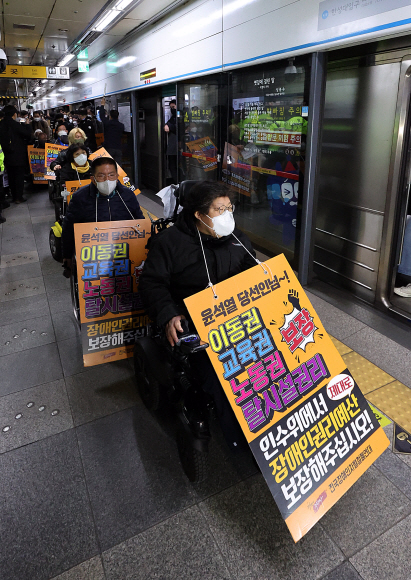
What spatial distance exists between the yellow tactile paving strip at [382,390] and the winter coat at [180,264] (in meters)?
1.25

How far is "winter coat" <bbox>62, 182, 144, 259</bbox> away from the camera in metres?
3.15

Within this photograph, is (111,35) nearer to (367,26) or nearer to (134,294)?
(367,26)

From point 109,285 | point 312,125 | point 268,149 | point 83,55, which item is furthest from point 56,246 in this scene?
point 83,55

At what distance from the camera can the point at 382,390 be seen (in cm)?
265

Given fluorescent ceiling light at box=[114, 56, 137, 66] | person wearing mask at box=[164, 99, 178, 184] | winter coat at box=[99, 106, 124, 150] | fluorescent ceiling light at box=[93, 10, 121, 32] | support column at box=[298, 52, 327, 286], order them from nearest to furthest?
support column at box=[298, 52, 327, 286]
fluorescent ceiling light at box=[93, 10, 121, 32]
person wearing mask at box=[164, 99, 178, 184]
fluorescent ceiling light at box=[114, 56, 137, 66]
winter coat at box=[99, 106, 124, 150]

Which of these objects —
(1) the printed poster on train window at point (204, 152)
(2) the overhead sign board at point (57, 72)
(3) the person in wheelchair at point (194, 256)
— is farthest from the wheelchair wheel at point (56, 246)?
(2) the overhead sign board at point (57, 72)

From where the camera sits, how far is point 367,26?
9.85ft

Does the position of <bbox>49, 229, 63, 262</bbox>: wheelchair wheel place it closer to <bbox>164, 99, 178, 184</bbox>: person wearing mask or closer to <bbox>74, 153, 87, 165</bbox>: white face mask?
<bbox>74, 153, 87, 165</bbox>: white face mask

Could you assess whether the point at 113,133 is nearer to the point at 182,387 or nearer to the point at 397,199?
the point at 397,199

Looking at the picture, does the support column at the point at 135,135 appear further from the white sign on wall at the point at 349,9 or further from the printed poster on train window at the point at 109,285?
the printed poster on train window at the point at 109,285

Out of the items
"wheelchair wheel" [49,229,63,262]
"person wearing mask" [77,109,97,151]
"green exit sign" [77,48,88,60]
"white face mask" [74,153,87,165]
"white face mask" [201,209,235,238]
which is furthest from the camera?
"green exit sign" [77,48,88,60]

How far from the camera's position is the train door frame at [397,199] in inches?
125

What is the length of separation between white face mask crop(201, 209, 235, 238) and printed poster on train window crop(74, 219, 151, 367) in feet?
3.28

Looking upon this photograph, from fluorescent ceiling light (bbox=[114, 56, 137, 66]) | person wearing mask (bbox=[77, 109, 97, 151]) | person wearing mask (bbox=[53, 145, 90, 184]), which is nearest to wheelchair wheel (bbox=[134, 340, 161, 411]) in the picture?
person wearing mask (bbox=[53, 145, 90, 184])
